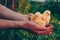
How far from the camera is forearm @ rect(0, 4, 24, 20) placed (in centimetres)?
120

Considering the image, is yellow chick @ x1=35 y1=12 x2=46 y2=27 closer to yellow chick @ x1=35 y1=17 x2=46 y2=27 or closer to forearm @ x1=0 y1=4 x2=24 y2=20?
yellow chick @ x1=35 y1=17 x2=46 y2=27

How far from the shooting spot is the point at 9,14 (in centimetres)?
121

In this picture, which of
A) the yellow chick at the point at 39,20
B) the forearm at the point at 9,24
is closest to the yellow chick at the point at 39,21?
the yellow chick at the point at 39,20

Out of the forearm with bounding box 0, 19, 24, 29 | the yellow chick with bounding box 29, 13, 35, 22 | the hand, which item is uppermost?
the yellow chick with bounding box 29, 13, 35, 22

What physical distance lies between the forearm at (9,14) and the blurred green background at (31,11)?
2 centimetres

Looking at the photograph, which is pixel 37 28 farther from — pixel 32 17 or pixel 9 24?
pixel 9 24

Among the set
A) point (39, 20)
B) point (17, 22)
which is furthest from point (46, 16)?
point (17, 22)

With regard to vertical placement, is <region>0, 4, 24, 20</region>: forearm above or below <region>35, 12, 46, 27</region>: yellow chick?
above

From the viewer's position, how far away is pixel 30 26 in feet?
4.04

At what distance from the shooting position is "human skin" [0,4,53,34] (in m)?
1.20

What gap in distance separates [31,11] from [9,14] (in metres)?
0.15

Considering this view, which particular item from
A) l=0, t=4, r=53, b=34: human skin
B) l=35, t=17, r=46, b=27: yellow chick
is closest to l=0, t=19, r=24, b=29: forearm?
l=0, t=4, r=53, b=34: human skin

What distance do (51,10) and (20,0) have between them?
230mm

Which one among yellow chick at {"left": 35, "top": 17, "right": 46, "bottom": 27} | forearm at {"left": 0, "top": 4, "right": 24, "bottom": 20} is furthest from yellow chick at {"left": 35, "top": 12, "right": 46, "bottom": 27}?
forearm at {"left": 0, "top": 4, "right": 24, "bottom": 20}
